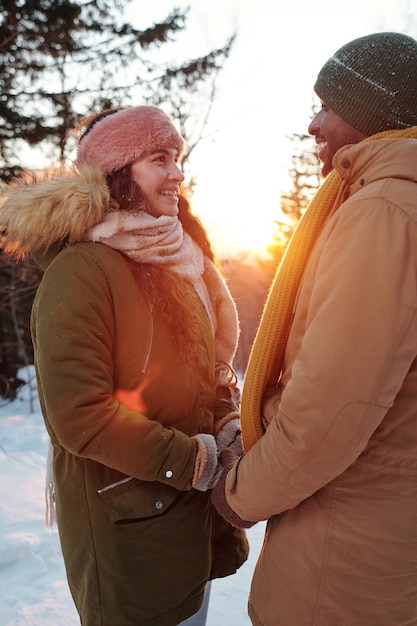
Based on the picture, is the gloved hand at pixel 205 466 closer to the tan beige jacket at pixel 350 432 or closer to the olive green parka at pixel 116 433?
the olive green parka at pixel 116 433

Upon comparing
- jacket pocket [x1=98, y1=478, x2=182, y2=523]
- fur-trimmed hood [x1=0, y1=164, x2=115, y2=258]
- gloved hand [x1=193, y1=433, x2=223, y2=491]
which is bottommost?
jacket pocket [x1=98, y1=478, x2=182, y2=523]

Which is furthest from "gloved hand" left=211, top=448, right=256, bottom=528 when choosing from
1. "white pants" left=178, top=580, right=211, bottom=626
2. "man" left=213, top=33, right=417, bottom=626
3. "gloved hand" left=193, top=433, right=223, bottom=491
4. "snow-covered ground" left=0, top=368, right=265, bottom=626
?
"snow-covered ground" left=0, top=368, right=265, bottom=626

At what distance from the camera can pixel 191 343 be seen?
5.56ft

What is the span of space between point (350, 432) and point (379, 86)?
972mm

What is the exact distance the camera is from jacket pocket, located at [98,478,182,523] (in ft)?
4.99

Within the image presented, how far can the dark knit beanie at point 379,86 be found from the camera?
1270 mm

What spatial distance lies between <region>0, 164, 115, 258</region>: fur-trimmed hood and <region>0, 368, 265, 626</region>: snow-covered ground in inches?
87.8

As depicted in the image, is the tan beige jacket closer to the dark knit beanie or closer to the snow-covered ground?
the dark knit beanie

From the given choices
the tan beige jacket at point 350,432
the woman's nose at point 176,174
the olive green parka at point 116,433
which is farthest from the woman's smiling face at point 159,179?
the tan beige jacket at point 350,432

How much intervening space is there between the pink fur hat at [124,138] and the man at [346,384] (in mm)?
665

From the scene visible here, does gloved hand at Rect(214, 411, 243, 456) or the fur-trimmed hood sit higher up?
the fur-trimmed hood

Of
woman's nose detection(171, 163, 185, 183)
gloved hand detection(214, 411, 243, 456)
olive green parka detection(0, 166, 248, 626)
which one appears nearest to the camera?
olive green parka detection(0, 166, 248, 626)

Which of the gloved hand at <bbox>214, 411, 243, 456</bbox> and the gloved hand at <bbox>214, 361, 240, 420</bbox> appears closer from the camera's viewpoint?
the gloved hand at <bbox>214, 411, 243, 456</bbox>

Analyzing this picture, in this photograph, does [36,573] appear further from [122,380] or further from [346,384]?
[346,384]
